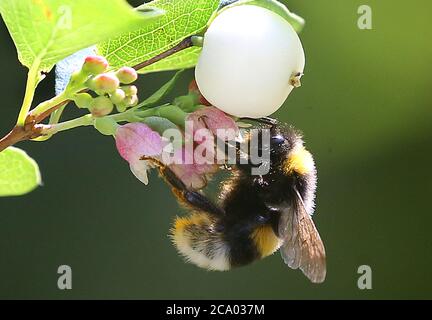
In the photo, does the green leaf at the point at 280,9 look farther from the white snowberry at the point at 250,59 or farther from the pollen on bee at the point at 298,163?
the pollen on bee at the point at 298,163

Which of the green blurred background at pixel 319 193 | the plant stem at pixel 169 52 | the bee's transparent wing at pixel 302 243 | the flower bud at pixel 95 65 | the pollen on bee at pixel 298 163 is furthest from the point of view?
the green blurred background at pixel 319 193

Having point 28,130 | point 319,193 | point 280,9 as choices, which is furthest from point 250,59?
point 319,193

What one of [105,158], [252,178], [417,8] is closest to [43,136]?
[252,178]

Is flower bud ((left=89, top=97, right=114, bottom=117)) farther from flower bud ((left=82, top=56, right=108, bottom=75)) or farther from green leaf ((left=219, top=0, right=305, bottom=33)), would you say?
green leaf ((left=219, top=0, right=305, bottom=33))

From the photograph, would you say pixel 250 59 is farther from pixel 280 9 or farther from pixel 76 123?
pixel 76 123

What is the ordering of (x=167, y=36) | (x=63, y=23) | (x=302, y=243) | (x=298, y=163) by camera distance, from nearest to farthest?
(x=63, y=23)
(x=167, y=36)
(x=302, y=243)
(x=298, y=163)

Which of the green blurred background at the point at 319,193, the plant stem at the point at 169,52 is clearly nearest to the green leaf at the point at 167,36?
the plant stem at the point at 169,52
